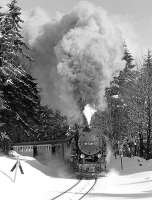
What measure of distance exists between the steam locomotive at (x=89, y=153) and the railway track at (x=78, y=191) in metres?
1.05

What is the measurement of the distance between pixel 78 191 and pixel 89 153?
5.27 m

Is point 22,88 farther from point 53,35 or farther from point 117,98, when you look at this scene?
point 117,98

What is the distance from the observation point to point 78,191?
17203 millimetres

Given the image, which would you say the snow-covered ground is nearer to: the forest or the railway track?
the railway track

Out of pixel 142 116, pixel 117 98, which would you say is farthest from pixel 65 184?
pixel 117 98

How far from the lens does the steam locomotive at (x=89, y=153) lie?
2219 centimetres

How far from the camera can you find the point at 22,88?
95.5ft

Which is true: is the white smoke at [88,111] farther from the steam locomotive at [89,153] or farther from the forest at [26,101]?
the forest at [26,101]

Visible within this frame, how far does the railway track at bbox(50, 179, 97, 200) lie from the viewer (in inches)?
603

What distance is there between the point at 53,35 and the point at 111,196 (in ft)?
41.2

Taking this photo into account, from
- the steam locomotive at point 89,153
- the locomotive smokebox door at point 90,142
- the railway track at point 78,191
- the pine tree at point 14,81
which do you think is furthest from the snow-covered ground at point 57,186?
the pine tree at point 14,81

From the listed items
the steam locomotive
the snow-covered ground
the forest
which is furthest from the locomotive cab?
the forest

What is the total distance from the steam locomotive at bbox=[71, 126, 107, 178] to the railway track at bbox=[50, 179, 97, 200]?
3.46 feet

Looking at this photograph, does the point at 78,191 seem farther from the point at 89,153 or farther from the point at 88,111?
the point at 88,111
